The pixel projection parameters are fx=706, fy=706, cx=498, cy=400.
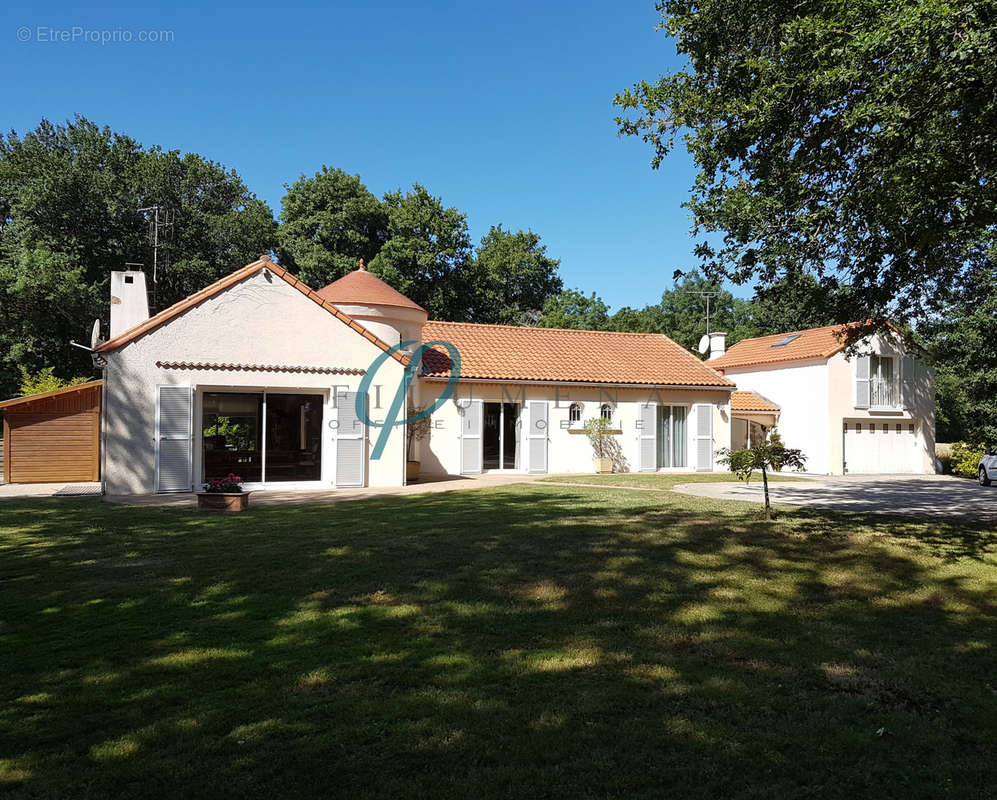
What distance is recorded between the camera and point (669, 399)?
25.2 metres

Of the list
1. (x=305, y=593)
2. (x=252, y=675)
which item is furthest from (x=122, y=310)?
(x=252, y=675)

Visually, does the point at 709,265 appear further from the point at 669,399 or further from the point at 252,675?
the point at 669,399

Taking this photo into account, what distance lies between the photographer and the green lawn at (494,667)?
354 centimetres

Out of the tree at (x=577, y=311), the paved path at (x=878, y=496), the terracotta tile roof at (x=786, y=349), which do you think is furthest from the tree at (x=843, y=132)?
the tree at (x=577, y=311)

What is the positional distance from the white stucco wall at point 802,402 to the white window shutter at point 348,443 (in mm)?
18709

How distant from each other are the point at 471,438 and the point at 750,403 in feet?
43.4

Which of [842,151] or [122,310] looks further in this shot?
[122,310]

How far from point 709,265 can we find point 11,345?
31.0 m

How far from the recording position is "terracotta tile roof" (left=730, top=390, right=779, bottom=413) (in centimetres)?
2880

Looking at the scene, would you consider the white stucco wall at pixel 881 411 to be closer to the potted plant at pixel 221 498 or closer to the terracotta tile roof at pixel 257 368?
the terracotta tile roof at pixel 257 368

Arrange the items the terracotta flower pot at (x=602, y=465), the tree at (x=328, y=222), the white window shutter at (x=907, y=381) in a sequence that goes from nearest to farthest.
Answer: the terracotta flower pot at (x=602, y=465)
the white window shutter at (x=907, y=381)
the tree at (x=328, y=222)

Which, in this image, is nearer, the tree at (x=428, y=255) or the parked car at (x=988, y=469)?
the parked car at (x=988, y=469)

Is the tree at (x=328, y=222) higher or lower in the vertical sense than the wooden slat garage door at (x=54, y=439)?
higher

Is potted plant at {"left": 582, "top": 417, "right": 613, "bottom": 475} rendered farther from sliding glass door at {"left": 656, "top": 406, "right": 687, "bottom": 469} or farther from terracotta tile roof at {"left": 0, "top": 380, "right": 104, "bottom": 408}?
terracotta tile roof at {"left": 0, "top": 380, "right": 104, "bottom": 408}
